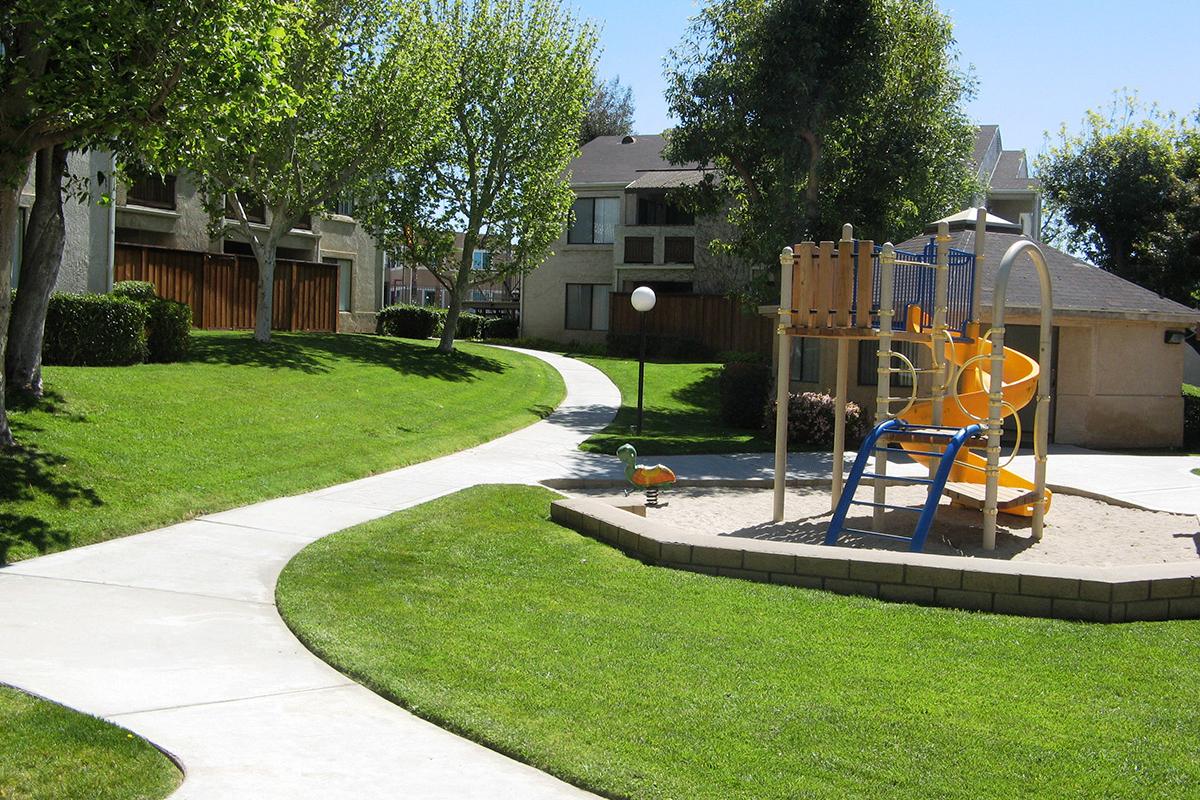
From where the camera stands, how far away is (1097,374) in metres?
21.4

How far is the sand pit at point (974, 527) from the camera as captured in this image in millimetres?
10836

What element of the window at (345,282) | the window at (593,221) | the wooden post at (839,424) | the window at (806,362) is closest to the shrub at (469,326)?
Answer: the window at (593,221)

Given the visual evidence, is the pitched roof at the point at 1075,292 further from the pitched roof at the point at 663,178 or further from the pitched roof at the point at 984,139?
the pitched roof at the point at 984,139

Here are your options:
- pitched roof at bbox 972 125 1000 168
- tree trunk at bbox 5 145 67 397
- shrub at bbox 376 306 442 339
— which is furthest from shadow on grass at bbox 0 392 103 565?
pitched roof at bbox 972 125 1000 168

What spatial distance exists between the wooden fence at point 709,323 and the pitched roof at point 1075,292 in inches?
590

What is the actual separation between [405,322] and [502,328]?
990 cm

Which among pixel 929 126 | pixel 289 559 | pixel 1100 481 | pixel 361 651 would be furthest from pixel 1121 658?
pixel 929 126

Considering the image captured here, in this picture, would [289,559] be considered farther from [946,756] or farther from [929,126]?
[929,126]

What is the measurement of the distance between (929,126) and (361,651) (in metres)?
20.5

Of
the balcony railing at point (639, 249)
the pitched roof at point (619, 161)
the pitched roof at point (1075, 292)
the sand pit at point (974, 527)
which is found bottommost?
the sand pit at point (974, 527)

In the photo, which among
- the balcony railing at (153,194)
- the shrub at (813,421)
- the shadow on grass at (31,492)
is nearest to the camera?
the shadow on grass at (31,492)

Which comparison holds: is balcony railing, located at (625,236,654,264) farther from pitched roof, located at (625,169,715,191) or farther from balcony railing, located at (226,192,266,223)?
balcony railing, located at (226,192,266,223)

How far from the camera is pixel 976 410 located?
12.7 meters

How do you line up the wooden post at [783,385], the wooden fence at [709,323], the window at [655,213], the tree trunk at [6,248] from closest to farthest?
the tree trunk at [6,248], the wooden post at [783,385], the wooden fence at [709,323], the window at [655,213]
